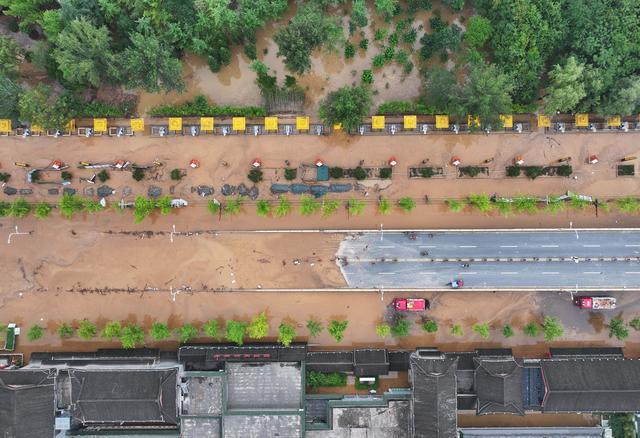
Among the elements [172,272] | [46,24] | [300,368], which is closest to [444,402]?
[300,368]

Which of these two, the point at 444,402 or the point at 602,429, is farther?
the point at 602,429

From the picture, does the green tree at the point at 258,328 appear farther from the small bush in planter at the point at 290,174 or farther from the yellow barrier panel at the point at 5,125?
the yellow barrier panel at the point at 5,125

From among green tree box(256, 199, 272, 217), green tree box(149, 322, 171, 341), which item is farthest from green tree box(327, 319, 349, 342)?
green tree box(149, 322, 171, 341)

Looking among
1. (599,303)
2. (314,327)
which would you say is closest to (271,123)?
(314,327)

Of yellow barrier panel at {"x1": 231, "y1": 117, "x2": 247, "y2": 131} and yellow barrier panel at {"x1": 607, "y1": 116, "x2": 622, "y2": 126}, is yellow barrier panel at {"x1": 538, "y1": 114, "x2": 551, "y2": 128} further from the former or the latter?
yellow barrier panel at {"x1": 231, "y1": 117, "x2": 247, "y2": 131}

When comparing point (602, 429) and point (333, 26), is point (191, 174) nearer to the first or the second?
point (333, 26)

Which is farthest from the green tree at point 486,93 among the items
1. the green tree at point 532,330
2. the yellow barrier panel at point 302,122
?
the green tree at point 532,330

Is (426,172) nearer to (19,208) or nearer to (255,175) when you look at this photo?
(255,175)
